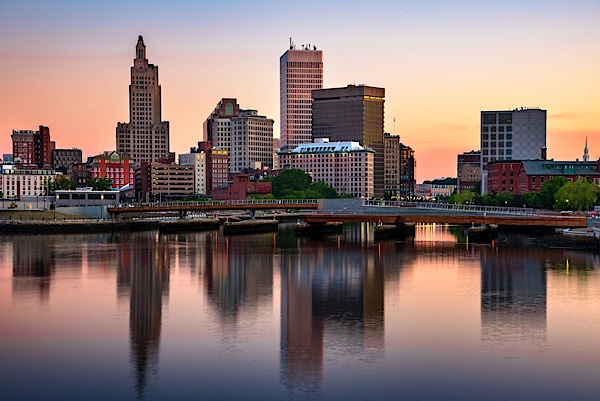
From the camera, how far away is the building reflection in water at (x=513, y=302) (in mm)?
41719

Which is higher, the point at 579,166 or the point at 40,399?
the point at 579,166

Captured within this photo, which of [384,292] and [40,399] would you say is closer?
[40,399]

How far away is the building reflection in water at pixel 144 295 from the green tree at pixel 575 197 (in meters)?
65.2

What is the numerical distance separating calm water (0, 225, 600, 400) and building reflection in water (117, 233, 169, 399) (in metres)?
0.13

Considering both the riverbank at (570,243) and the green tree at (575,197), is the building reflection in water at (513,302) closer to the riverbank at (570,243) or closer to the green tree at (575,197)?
the riverbank at (570,243)

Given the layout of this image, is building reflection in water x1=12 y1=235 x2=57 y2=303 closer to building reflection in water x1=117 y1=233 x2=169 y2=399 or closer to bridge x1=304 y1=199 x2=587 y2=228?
building reflection in water x1=117 y1=233 x2=169 y2=399

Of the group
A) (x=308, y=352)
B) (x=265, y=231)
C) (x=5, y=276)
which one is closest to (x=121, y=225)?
(x=265, y=231)

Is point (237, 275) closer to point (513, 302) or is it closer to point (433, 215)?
point (513, 302)

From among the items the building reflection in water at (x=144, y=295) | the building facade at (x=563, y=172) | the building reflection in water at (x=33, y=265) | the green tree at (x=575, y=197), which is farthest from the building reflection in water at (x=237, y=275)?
the building facade at (x=563, y=172)

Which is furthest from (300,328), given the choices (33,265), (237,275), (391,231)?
(391,231)

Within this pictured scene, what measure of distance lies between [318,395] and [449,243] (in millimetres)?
73946

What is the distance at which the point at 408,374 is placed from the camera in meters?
34.9

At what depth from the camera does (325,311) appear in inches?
1964

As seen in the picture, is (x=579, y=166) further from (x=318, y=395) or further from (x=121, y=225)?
(x=318, y=395)
